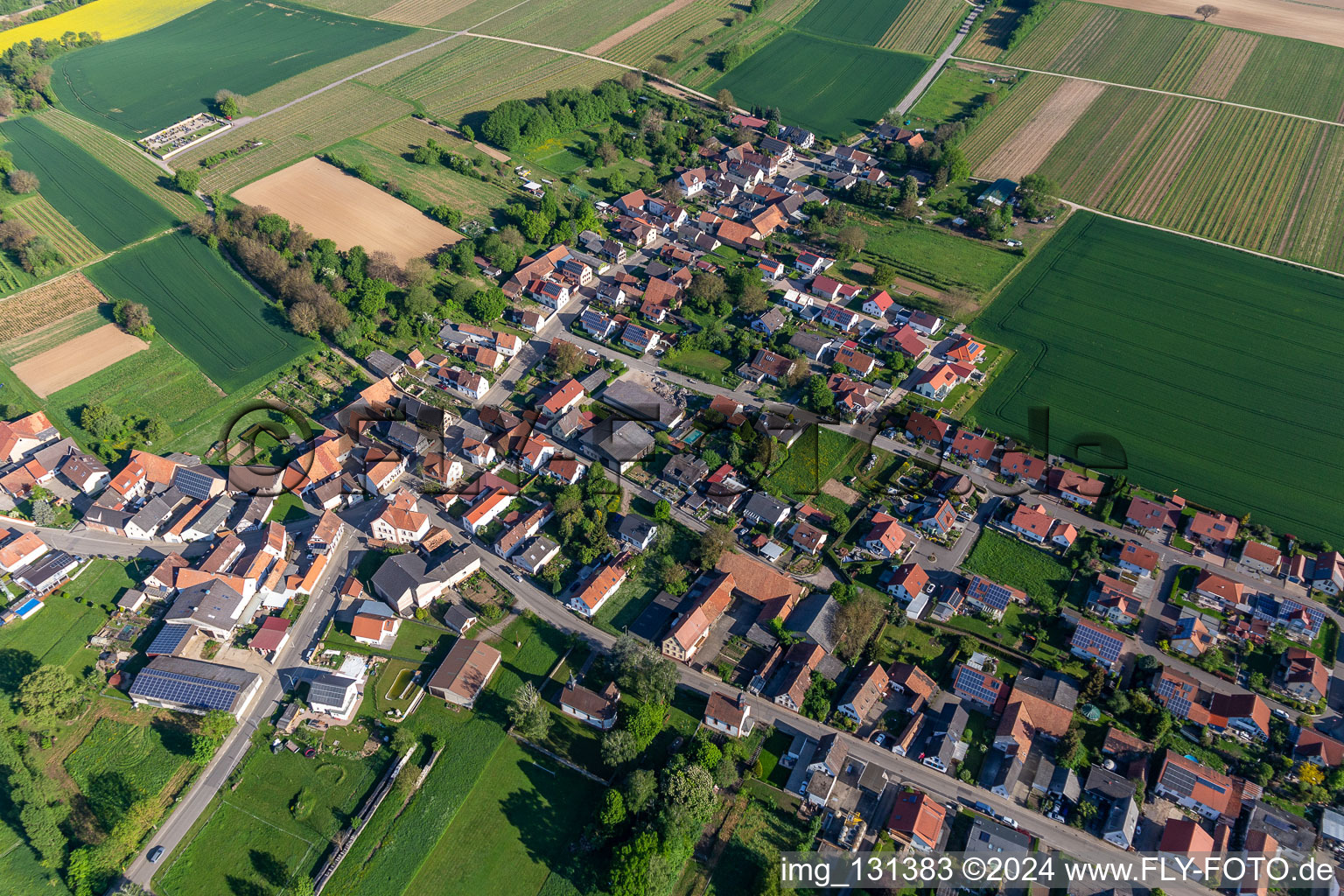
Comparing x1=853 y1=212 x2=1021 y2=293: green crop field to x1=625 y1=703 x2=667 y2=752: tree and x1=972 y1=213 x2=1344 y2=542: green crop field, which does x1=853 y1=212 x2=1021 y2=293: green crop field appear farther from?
x1=625 y1=703 x2=667 y2=752: tree

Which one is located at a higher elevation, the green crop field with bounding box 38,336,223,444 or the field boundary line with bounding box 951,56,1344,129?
the field boundary line with bounding box 951,56,1344,129

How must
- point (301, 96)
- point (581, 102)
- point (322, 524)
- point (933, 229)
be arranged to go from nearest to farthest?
point (322, 524)
point (933, 229)
point (581, 102)
point (301, 96)

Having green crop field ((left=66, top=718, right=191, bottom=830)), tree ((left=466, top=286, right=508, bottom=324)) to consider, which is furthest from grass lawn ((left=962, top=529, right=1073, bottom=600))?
green crop field ((left=66, top=718, right=191, bottom=830))

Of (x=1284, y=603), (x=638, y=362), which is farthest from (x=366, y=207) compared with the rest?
(x=1284, y=603)

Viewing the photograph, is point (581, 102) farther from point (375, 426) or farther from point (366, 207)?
point (375, 426)

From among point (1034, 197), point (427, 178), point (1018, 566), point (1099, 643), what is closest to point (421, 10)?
point (427, 178)

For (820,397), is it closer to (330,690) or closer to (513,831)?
(513,831)

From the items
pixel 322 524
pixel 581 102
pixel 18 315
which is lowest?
pixel 322 524
